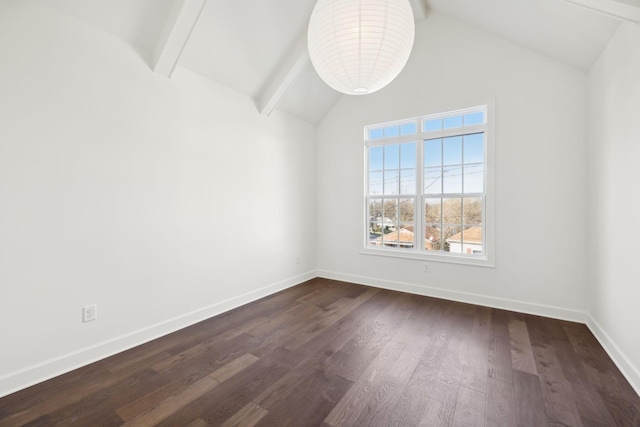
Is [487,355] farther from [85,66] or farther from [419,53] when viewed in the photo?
[85,66]

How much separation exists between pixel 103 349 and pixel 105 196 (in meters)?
1.20

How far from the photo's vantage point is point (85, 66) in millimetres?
2145

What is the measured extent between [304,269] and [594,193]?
351 centimetres

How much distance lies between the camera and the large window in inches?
137

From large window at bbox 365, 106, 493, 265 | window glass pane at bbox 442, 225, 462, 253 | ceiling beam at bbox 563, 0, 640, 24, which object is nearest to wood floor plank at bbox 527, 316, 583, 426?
large window at bbox 365, 106, 493, 265

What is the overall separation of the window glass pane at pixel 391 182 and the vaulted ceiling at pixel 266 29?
1712mm

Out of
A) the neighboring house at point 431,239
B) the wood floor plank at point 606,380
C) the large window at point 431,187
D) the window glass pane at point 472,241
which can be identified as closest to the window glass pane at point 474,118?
the large window at point 431,187

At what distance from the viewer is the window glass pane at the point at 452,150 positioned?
11.9 ft

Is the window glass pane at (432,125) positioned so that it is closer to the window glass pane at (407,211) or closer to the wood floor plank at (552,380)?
the window glass pane at (407,211)

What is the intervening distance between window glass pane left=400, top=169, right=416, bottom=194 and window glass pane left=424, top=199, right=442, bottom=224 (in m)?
0.26

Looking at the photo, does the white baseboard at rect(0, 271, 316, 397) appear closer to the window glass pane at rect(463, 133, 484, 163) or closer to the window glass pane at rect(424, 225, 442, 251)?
the window glass pane at rect(424, 225, 442, 251)

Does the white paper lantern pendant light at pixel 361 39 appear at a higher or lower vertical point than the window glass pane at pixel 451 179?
higher

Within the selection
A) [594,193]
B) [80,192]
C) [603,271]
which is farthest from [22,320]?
[594,193]

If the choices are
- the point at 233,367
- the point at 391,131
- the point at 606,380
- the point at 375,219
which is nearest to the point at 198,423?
the point at 233,367
